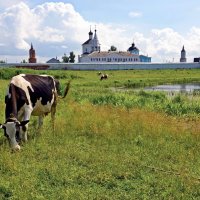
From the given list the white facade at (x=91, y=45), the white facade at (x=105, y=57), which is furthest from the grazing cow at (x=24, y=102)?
the white facade at (x=91, y=45)

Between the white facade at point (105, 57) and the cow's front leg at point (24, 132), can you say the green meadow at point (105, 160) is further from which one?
the white facade at point (105, 57)

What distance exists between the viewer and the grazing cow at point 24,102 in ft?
27.3

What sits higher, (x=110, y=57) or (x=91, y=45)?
(x=91, y=45)

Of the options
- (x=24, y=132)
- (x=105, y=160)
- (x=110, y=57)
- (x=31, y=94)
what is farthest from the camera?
(x=110, y=57)

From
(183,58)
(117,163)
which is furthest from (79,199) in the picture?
(183,58)

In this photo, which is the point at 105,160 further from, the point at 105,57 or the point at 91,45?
the point at 91,45

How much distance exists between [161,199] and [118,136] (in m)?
4.08

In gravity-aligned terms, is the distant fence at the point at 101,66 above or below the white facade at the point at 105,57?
below

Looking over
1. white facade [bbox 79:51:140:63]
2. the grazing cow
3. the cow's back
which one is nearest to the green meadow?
the grazing cow

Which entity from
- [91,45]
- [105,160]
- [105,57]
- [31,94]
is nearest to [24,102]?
[31,94]

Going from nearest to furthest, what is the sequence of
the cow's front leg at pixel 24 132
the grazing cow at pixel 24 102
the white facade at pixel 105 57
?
the grazing cow at pixel 24 102 < the cow's front leg at pixel 24 132 < the white facade at pixel 105 57

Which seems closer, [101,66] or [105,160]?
[105,160]

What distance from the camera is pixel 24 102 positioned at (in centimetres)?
923

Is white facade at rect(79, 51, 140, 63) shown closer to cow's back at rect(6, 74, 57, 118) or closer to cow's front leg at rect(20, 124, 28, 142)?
cow's back at rect(6, 74, 57, 118)
